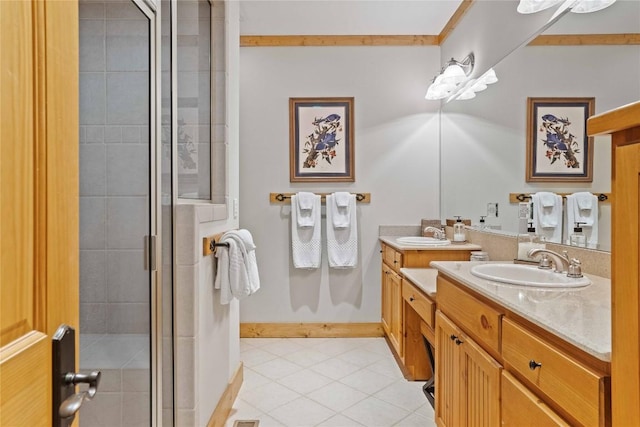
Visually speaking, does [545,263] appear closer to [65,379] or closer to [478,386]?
[478,386]

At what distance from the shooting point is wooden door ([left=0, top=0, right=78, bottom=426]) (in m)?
0.46

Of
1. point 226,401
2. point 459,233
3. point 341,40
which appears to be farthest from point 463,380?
point 341,40

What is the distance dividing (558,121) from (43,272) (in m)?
2.07

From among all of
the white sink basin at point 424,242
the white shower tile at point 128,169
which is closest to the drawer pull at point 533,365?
the white shower tile at point 128,169

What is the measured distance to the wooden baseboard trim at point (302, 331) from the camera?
344cm

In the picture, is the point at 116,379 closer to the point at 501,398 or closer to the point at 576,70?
the point at 501,398

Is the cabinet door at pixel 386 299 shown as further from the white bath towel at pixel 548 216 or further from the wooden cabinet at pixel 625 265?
the wooden cabinet at pixel 625 265

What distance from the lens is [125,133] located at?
4.26 feet

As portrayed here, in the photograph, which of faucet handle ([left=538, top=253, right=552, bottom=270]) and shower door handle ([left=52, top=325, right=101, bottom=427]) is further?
faucet handle ([left=538, top=253, right=552, bottom=270])

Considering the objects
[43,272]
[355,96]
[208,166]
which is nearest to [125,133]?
[208,166]

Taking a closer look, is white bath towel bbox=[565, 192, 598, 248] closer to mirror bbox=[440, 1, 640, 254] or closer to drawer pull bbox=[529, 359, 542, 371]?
mirror bbox=[440, 1, 640, 254]

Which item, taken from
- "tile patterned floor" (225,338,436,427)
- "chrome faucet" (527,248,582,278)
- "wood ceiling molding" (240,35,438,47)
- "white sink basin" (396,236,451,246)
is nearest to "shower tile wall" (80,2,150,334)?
"tile patterned floor" (225,338,436,427)

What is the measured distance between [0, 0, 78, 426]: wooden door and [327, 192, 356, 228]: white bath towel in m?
2.78

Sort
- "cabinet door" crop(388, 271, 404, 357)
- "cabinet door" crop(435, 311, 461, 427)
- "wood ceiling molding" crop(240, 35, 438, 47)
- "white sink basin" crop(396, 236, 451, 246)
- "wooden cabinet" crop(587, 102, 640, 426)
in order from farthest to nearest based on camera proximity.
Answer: "wood ceiling molding" crop(240, 35, 438, 47), "white sink basin" crop(396, 236, 451, 246), "cabinet door" crop(388, 271, 404, 357), "cabinet door" crop(435, 311, 461, 427), "wooden cabinet" crop(587, 102, 640, 426)
